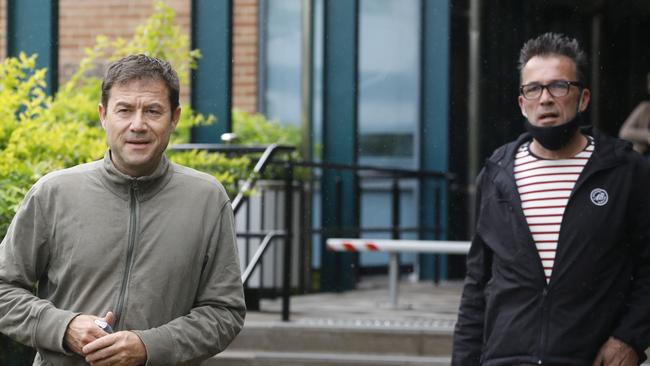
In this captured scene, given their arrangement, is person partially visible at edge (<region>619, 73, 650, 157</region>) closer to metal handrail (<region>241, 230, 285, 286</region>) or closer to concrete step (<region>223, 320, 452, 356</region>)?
concrete step (<region>223, 320, 452, 356</region>)

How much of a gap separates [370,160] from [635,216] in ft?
32.2

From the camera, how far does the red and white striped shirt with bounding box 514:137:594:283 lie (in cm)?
360

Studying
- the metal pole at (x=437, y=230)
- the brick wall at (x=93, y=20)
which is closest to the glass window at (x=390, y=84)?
the metal pole at (x=437, y=230)

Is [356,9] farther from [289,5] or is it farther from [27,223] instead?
[27,223]

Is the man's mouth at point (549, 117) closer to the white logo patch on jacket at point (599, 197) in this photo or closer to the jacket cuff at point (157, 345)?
the white logo patch on jacket at point (599, 197)

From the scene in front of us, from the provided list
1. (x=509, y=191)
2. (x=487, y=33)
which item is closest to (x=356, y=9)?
(x=487, y=33)

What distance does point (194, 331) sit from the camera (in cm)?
314

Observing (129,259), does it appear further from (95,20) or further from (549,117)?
(95,20)

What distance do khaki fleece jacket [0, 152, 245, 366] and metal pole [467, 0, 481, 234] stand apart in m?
10.5

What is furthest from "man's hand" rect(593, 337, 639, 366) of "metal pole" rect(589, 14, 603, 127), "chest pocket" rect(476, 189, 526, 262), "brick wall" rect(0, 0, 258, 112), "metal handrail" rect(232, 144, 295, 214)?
"metal pole" rect(589, 14, 603, 127)

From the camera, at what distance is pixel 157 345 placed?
3055 mm

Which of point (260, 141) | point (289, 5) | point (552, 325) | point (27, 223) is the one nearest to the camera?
point (27, 223)

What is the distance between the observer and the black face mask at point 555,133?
3621 millimetres

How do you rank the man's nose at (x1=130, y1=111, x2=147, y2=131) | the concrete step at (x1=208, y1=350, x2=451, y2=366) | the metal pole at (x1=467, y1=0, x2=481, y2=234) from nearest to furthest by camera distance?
1. the man's nose at (x1=130, y1=111, x2=147, y2=131)
2. the concrete step at (x1=208, y1=350, x2=451, y2=366)
3. the metal pole at (x1=467, y1=0, x2=481, y2=234)
